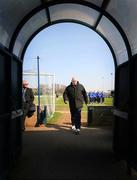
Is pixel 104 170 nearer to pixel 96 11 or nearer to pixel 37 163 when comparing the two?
pixel 37 163

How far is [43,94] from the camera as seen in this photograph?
22.0m

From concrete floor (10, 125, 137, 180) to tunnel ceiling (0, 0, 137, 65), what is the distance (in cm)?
229

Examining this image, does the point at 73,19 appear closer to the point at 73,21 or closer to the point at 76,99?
the point at 73,21

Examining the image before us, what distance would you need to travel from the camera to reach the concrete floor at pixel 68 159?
8.32m

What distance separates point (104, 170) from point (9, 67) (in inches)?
108

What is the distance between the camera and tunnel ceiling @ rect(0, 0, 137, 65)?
344 inches

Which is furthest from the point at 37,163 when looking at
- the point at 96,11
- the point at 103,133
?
the point at 103,133

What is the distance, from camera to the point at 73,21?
11.7 meters

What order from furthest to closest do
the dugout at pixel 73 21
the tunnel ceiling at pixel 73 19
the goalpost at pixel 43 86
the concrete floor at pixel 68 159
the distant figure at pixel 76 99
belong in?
the goalpost at pixel 43 86 < the distant figure at pixel 76 99 < the tunnel ceiling at pixel 73 19 < the concrete floor at pixel 68 159 < the dugout at pixel 73 21

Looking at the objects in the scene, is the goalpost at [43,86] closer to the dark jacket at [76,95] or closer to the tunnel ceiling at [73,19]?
the dark jacket at [76,95]

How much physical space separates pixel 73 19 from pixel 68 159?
147 inches

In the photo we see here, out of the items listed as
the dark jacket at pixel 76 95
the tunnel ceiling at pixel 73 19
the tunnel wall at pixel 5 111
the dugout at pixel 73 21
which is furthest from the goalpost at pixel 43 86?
the tunnel wall at pixel 5 111

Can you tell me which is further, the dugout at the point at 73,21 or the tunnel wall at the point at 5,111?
the dugout at the point at 73,21

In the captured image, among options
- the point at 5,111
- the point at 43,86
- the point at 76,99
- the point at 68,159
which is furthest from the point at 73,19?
the point at 43,86
